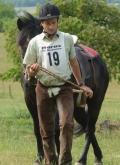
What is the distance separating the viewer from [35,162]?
9617 mm

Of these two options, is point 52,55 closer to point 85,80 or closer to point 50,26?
point 50,26

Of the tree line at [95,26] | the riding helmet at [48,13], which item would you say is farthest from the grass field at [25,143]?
the tree line at [95,26]

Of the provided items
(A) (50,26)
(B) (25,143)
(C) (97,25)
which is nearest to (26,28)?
(A) (50,26)

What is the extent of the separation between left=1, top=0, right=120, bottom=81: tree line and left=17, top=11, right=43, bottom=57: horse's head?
1159cm

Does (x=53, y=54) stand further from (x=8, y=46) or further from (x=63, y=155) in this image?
(x=8, y=46)

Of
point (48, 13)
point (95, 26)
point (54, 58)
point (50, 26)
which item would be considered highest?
point (48, 13)

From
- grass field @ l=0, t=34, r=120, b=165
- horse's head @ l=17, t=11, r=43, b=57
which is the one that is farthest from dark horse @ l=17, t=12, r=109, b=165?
grass field @ l=0, t=34, r=120, b=165

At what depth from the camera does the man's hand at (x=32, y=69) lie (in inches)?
293

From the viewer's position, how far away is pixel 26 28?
31.4ft

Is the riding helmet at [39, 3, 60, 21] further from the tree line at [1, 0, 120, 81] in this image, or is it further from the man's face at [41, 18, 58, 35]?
the tree line at [1, 0, 120, 81]

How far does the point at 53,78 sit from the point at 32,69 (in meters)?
0.30

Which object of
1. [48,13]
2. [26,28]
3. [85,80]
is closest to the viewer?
[48,13]

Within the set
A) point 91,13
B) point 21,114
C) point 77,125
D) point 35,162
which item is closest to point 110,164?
point 35,162

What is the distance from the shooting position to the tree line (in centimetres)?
2258
